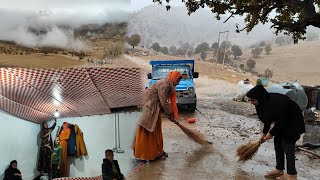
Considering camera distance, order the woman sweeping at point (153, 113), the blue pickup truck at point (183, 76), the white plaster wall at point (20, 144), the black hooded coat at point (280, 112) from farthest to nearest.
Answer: the blue pickup truck at point (183, 76)
the woman sweeping at point (153, 113)
the black hooded coat at point (280, 112)
the white plaster wall at point (20, 144)

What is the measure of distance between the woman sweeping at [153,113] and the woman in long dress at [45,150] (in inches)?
120

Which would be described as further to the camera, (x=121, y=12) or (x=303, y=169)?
(x=303, y=169)

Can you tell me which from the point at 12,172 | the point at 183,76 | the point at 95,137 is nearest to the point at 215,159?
the point at 95,137

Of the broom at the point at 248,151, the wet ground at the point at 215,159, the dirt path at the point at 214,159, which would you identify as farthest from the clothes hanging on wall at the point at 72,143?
the broom at the point at 248,151

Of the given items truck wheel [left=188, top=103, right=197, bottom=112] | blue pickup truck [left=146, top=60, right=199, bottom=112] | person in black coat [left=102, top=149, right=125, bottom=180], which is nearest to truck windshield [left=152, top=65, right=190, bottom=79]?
blue pickup truck [left=146, top=60, right=199, bottom=112]

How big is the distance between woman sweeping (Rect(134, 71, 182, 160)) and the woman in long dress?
3.05 m

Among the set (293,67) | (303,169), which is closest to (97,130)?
(303,169)

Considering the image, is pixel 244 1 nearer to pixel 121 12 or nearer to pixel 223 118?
pixel 223 118

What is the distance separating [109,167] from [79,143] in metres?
0.33

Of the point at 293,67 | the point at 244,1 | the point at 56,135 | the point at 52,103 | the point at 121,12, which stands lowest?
the point at 293,67

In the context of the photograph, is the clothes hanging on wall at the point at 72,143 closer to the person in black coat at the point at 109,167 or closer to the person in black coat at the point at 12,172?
the person in black coat at the point at 109,167

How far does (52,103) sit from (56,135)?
0.82ft

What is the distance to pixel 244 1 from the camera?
925cm

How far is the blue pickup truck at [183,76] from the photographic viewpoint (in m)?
12.6
